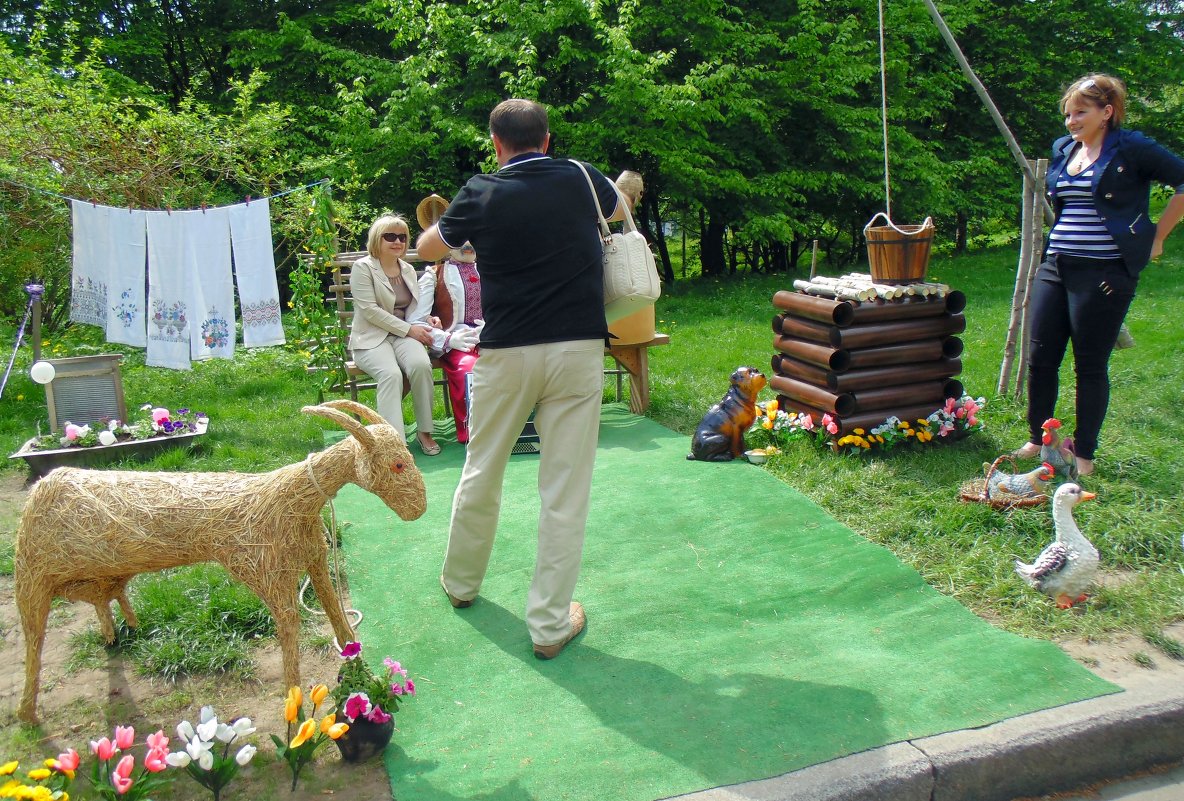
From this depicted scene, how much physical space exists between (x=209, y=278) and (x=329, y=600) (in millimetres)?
4139

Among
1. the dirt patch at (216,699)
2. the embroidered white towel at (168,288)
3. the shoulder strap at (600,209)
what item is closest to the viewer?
the dirt patch at (216,699)

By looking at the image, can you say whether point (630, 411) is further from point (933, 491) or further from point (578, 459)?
point (578, 459)

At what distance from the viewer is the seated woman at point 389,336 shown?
609 cm

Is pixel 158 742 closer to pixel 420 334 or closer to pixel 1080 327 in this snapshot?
pixel 420 334

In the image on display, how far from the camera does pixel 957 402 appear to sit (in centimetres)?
586

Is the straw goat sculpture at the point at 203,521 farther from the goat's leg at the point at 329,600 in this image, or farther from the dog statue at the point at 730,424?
the dog statue at the point at 730,424

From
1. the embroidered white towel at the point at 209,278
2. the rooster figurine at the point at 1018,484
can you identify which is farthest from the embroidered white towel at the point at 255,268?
the rooster figurine at the point at 1018,484

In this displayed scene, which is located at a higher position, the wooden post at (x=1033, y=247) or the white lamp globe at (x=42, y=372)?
the wooden post at (x=1033, y=247)

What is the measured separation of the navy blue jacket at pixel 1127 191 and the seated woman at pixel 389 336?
166 inches

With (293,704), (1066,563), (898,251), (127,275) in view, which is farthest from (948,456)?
(127,275)

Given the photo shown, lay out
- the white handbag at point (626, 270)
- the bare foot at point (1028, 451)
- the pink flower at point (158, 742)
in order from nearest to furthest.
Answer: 1. the pink flower at point (158, 742)
2. the white handbag at point (626, 270)
3. the bare foot at point (1028, 451)

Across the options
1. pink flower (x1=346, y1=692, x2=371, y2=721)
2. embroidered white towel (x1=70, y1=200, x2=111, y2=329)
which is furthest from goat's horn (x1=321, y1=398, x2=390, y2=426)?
embroidered white towel (x1=70, y1=200, x2=111, y2=329)

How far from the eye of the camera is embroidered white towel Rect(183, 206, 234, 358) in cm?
648

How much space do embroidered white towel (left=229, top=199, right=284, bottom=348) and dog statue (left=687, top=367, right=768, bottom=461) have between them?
331cm
